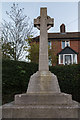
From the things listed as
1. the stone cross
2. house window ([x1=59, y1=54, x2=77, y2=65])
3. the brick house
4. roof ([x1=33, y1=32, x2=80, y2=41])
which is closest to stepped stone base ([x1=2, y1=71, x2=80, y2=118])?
the stone cross

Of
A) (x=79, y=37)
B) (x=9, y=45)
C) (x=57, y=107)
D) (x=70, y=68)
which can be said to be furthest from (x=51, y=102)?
(x=79, y=37)

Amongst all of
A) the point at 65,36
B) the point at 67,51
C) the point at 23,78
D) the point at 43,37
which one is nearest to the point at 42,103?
the point at 43,37

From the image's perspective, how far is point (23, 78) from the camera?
10.0 metres

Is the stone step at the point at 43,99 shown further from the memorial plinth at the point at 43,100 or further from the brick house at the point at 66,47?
the brick house at the point at 66,47

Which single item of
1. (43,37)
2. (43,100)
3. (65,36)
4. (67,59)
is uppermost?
(65,36)

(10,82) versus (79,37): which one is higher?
(79,37)

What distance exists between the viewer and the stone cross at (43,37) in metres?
5.60

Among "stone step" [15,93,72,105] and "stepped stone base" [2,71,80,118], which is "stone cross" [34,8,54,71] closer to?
"stepped stone base" [2,71,80,118]

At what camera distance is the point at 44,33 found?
5.97 meters

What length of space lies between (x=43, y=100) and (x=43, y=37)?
2.78 meters

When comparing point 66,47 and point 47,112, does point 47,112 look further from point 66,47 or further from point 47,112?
point 66,47

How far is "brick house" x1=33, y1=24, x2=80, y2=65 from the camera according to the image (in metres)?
25.9

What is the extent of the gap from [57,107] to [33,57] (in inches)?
652

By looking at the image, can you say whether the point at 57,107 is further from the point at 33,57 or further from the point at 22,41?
the point at 33,57
